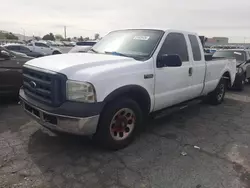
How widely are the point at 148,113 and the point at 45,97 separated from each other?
175 cm

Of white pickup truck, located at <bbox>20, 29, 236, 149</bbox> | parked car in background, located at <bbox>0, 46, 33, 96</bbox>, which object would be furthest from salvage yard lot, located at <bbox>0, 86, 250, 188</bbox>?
parked car in background, located at <bbox>0, 46, 33, 96</bbox>

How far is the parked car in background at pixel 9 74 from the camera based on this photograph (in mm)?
5832

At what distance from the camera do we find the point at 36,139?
4.12 metres

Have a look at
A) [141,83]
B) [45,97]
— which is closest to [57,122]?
[45,97]

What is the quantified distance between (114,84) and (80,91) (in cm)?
50

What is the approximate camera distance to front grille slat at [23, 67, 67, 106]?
3217 millimetres

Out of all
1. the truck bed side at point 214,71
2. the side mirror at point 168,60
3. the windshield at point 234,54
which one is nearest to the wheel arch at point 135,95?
the side mirror at point 168,60

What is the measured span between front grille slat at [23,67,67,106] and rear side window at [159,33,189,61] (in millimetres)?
1884

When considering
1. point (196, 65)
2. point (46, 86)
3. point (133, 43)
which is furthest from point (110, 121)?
point (196, 65)

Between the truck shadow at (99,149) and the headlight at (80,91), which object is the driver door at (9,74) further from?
the headlight at (80,91)

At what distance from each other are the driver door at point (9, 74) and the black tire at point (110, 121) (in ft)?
11.1

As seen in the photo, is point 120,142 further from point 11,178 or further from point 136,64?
point 11,178

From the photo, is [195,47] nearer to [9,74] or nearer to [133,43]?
[133,43]

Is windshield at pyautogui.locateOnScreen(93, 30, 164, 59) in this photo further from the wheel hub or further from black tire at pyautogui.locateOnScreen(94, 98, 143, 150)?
the wheel hub
